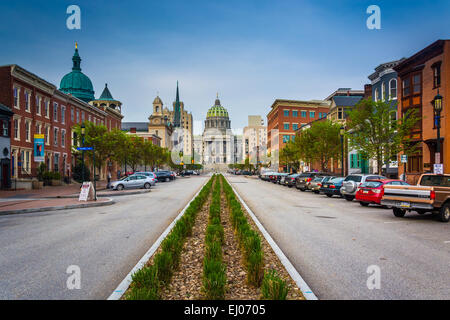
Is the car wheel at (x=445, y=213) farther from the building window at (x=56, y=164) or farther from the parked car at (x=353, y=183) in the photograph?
the building window at (x=56, y=164)

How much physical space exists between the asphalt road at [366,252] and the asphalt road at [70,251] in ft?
11.7

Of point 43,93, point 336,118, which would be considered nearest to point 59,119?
point 43,93

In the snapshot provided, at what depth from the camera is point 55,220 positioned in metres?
13.9

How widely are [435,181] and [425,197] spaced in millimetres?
1876

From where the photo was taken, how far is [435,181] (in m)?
14.1

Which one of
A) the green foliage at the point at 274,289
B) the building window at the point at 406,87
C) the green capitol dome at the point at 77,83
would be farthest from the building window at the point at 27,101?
the green foliage at the point at 274,289

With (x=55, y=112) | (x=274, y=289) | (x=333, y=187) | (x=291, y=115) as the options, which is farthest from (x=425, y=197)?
(x=291, y=115)

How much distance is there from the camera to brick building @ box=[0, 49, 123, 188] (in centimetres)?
3616

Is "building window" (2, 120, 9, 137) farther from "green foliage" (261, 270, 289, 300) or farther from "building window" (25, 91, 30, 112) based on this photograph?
"green foliage" (261, 270, 289, 300)

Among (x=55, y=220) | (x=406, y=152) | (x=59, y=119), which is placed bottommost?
(x=55, y=220)

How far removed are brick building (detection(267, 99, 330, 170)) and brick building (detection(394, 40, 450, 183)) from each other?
217ft

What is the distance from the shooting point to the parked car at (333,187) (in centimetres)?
2459
